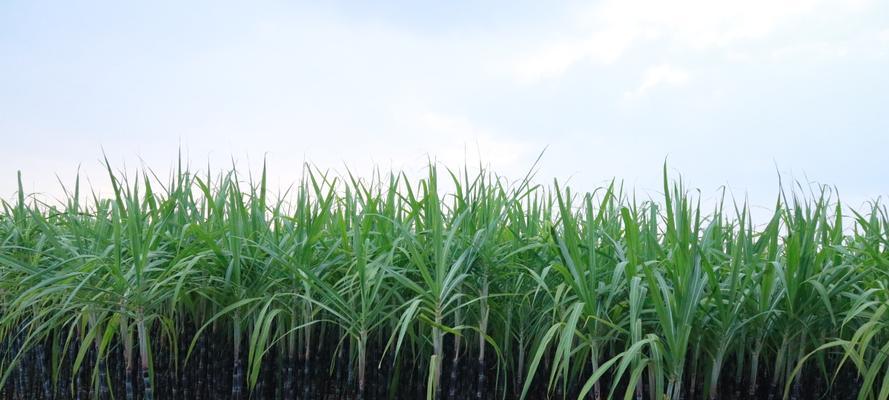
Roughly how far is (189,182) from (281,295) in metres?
0.79

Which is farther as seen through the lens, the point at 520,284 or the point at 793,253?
the point at 520,284

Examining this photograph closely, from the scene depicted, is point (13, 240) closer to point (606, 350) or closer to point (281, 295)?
point (281, 295)

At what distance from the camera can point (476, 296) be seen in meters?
2.57

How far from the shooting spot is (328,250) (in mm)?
2750

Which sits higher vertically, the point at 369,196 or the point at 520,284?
the point at 369,196

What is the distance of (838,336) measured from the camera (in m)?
2.61

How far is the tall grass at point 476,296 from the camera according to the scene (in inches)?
89.1

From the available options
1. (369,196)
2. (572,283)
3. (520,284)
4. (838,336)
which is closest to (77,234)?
(369,196)

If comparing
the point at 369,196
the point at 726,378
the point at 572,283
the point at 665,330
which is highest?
the point at 369,196

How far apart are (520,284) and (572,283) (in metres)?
0.38

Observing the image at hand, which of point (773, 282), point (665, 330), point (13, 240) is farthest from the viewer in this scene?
point (13, 240)

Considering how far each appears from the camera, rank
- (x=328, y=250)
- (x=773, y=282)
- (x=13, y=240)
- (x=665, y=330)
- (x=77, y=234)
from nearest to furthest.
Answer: (x=665, y=330)
(x=773, y=282)
(x=328, y=250)
(x=77, y=234)
(x=13, y=240)

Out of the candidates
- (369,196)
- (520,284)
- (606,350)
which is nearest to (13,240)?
(369,196)

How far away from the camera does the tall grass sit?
226cm
